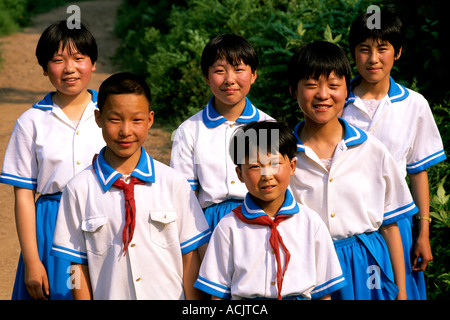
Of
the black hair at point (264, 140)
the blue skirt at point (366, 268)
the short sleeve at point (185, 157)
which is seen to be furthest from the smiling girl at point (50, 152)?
the blue skirt at point (366, 268)

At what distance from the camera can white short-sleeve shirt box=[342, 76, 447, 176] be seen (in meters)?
3.18

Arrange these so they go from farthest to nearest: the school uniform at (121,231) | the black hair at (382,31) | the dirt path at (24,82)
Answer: the dirt path at (24,82) → the black hair at (382,31) → the school uniform at (121,231)

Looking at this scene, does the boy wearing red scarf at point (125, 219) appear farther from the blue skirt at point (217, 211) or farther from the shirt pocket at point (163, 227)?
the blue skirt at point (217, 211)

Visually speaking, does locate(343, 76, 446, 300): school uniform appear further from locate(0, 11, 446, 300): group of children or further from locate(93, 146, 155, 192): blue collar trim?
locate(93, 146, 155, 192): blue collar trim

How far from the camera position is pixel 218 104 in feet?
10.6

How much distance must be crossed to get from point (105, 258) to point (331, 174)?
1049 mm

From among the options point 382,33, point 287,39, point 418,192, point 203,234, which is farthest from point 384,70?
point 287,39

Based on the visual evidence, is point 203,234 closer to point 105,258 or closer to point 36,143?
point 105,258

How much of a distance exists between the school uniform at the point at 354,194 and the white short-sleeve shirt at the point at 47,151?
A: 1041mm

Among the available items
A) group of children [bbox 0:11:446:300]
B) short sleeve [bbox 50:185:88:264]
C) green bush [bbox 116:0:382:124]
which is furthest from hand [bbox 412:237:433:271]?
green bush [bbox 116:0:382:124]

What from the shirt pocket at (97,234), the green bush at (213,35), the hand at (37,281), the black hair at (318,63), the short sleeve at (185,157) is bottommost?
the hand at (37,281)

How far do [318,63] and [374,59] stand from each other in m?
0.53

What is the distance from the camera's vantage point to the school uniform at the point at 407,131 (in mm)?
3164

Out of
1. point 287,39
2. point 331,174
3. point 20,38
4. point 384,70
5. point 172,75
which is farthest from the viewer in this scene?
point 20,38
